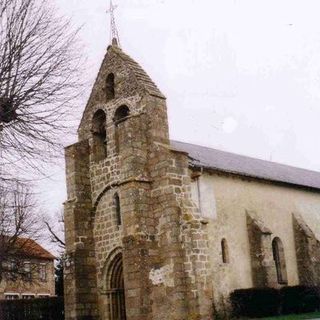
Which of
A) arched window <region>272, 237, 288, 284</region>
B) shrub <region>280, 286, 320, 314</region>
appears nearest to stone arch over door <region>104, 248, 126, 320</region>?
shrub <region>280, 286, 320, 314</region>

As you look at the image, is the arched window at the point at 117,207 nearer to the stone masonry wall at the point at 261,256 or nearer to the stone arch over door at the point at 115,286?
the stone arch over door at the point at 115,286

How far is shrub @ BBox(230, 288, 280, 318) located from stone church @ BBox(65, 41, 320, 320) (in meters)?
0.55

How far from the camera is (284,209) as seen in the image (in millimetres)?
28844

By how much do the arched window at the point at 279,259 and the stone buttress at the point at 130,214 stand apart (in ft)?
22.2

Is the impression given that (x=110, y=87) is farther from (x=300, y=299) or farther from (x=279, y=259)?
(x=300, y=299)

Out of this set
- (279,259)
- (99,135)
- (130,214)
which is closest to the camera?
(130,214)

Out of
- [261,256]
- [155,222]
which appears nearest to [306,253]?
[261,256]

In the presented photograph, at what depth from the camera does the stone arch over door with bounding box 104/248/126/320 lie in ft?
79.3

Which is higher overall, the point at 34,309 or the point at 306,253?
the point at 306,253

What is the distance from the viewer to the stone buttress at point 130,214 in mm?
21609

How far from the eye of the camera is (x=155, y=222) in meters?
22.7

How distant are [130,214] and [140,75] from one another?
6.16m

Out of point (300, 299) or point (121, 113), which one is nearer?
point (121, 113)

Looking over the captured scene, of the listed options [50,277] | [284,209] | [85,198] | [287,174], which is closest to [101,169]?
[85,198]
